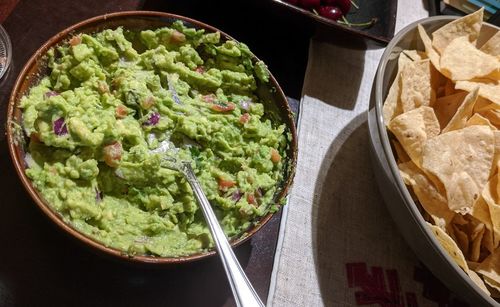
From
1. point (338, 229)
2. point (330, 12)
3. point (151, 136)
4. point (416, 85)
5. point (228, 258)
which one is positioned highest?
point (330, 12)

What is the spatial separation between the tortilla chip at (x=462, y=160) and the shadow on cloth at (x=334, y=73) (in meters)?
0.37

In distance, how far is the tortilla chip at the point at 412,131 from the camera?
1.14 m

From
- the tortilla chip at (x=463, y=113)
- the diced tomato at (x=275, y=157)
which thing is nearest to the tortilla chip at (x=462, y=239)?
the tortilla chip at (x=463, y=113)

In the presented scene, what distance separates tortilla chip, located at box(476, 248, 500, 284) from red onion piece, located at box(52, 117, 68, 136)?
38.4 inches

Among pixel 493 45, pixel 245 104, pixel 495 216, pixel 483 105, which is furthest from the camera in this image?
pixel 493 45

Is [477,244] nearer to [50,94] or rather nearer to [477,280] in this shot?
[477,280]

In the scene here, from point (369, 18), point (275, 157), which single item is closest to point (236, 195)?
point (275, 157)

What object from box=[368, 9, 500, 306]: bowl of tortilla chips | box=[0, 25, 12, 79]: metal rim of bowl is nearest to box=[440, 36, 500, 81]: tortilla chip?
box=[368, 9, 500, 306]: bowl of tortilla chips

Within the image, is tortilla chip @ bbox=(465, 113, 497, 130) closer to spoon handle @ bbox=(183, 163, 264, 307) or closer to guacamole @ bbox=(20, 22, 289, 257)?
guacamole @ bbox=(20, 22, 289, 257)

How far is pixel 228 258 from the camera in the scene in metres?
0.86

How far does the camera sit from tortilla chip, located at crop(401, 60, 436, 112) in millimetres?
1237

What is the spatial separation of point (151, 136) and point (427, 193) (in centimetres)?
68

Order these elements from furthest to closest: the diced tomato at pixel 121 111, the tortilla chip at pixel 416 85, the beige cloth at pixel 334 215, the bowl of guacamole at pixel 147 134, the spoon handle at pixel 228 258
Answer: the tortilla chip at pixel 416 85 < the beige cloth at pixel 334 215 < the diced tomato at pixel 121 111 < the bowl of guacamole at pixel 147 134 < the spoon handle at pixel 228 258

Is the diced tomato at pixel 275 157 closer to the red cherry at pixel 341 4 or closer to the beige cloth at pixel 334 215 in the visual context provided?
the beige cloth at pixel 334 215
